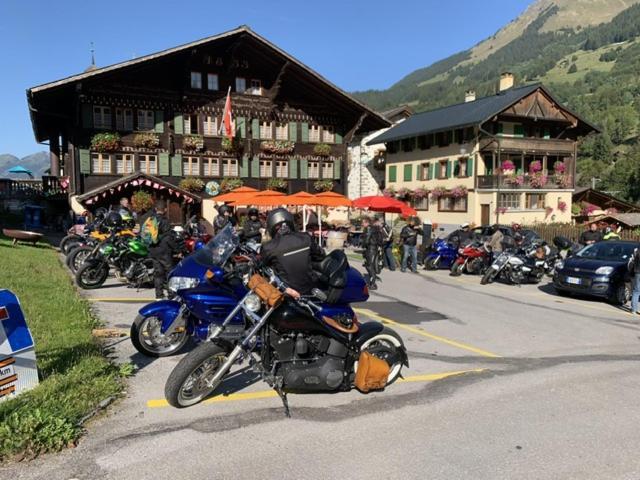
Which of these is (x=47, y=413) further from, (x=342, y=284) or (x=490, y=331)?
(x=490, y=331)

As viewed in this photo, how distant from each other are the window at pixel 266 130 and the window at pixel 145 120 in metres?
5.90

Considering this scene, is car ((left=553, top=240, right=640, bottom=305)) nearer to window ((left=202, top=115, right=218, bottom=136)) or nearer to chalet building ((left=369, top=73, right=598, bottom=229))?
window ((left=202, top=115, right=218, bottom=136))

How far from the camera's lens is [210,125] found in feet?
94.0

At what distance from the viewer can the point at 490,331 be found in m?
8.73

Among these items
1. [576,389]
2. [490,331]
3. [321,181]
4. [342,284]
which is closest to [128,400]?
[342,284]

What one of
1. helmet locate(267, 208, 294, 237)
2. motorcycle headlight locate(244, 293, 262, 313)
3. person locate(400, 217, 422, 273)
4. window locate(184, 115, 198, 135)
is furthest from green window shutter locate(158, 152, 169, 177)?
motorcycle headlight locate(244, 293, 262, 313)

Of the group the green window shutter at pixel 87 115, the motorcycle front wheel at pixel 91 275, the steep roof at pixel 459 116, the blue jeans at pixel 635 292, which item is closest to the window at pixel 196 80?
the green window shutter at pixel 87 115

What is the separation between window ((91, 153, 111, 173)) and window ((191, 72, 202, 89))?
5841 mm

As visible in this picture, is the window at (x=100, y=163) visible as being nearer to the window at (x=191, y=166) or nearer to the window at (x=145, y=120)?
the window at (x=145, y=120)

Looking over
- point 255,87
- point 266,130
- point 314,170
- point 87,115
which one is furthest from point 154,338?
point 314,170

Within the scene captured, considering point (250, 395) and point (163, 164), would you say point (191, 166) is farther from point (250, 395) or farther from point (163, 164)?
point (250, 395)

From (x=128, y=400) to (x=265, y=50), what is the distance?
2630 centimetres

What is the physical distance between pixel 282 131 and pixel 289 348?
26620 millimetres

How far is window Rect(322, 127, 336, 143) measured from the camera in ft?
104
